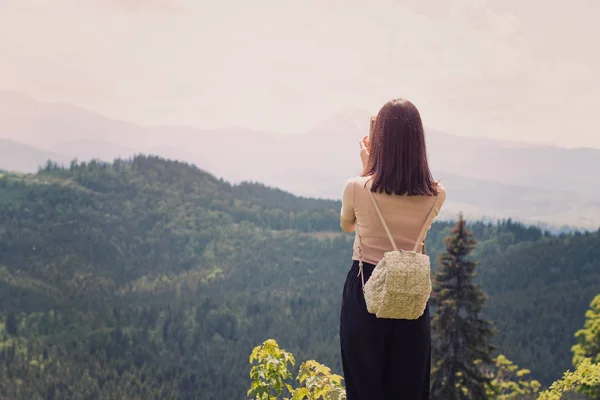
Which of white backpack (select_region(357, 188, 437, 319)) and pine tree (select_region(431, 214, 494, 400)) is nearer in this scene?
white backpack (select_region(357, 188, 437, 319))

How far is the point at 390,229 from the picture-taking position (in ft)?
12.5

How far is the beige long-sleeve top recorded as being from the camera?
12.5ft

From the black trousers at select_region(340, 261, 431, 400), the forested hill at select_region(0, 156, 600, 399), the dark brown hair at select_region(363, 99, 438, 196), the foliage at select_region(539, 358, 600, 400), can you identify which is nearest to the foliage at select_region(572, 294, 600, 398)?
the foliage at select_region(539, 358, 600, 400)

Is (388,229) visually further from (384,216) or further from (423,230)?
(423,230)

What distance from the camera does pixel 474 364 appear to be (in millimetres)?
25000

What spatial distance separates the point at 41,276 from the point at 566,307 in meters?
104

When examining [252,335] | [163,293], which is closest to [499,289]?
[252,335]

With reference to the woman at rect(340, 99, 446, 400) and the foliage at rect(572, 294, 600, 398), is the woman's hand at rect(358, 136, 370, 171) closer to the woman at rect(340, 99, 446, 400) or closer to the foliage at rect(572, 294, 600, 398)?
the woman at rect(340, 99, 446, 400)

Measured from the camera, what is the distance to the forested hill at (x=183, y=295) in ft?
285

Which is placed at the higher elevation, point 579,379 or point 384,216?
point 384,216

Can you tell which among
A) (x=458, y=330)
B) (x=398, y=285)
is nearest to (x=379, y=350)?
(x=398, y=285)

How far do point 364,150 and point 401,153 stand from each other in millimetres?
350

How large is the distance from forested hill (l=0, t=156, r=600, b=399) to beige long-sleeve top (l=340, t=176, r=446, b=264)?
68878 mm

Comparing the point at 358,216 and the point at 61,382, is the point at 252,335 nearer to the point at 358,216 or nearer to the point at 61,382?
the point at 61,382
